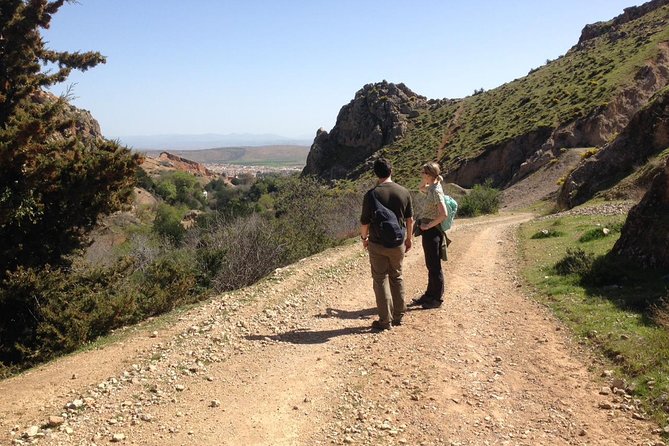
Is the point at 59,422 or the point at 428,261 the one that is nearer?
the point at 59,422

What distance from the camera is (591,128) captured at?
44.1 meters

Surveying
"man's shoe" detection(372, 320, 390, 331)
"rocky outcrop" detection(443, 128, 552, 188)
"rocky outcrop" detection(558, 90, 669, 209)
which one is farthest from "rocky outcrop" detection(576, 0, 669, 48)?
"man's shoe" detection(372, 320, 390, 331)

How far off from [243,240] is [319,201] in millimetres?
16359

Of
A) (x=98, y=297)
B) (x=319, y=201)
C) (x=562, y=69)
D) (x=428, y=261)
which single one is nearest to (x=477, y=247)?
(x=428, y=261)

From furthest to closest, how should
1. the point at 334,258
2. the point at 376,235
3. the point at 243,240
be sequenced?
the point at 243,240, the point at 334,258, the point at 376,235

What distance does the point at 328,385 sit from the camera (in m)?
5.07

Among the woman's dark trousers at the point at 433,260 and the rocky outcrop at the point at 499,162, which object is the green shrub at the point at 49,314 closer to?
the woman's dark trousers at the point at 433,260

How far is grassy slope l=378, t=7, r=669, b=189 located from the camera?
49500 millimetres

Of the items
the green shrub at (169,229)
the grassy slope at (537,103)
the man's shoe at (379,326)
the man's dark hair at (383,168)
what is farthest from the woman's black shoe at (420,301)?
the grassy slope at (537,103)

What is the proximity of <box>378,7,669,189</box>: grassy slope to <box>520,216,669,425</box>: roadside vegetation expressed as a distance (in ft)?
136

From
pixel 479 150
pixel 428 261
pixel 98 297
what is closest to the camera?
pixel 428 261

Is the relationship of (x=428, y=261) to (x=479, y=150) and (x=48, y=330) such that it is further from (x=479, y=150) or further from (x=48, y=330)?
(x=479, y=150)

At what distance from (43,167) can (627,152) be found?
2044 cm

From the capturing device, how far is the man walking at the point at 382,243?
6281mm
